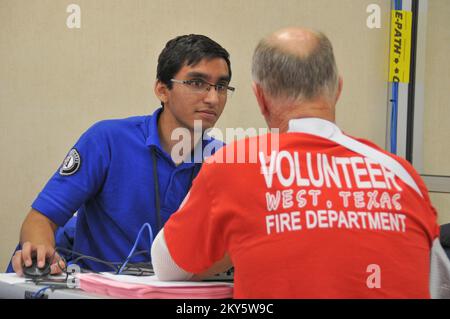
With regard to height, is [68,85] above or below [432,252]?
above

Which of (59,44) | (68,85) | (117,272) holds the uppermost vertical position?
(59,44)

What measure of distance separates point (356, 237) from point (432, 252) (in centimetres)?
20

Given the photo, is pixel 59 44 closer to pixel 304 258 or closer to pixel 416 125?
pixel 416 125

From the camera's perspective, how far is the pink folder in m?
1.02

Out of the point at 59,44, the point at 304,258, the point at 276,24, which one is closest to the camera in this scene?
the point at 304,258

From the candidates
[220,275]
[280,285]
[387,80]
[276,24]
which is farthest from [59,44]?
[280,285]

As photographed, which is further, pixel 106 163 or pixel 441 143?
pixel 441 143

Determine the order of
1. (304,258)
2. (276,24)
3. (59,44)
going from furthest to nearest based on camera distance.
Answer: (276,24) → (59,44) → (304,258)

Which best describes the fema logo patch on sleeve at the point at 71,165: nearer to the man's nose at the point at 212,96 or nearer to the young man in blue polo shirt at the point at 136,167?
the young man in blue polo shirt at the point at 136,167

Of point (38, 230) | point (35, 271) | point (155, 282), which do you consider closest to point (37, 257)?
point (35, 271)

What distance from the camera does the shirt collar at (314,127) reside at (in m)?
1.02

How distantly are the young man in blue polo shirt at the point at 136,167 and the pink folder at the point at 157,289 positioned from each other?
471 mm

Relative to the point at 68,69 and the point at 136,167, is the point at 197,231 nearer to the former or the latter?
the point at 136,167

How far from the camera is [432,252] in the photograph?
3.45 feet
